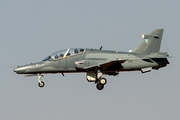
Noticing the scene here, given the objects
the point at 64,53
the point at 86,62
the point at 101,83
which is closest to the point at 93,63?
the point at 86,62

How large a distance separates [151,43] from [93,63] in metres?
6.05

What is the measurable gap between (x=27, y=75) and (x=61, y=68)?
3.20m

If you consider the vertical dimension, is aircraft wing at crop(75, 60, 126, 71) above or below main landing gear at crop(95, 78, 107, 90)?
above

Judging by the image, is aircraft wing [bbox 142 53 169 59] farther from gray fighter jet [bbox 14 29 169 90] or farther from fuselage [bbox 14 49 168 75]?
fuselage [bbox 14 49 168 75]

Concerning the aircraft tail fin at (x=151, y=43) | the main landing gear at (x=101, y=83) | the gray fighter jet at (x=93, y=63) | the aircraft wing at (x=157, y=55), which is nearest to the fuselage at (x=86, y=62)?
the gray fighter jet at (x=93, y=63)

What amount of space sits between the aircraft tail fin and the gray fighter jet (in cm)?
73

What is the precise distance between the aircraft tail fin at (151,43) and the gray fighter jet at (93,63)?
28.6 inches

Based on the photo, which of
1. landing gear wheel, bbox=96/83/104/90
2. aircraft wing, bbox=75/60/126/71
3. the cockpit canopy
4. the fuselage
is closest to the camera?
aircraft wing, bbox=75/60/126/71

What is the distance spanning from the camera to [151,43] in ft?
110

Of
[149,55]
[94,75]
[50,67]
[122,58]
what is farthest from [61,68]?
[149,55]

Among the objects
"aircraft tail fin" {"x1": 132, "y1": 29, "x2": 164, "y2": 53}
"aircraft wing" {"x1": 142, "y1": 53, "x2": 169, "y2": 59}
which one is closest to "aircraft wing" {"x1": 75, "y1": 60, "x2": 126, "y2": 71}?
"aircraft wing" {"x1": 142, "y1": 53, "x2": 169, "y2": 59}

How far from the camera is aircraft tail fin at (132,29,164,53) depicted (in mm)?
33438

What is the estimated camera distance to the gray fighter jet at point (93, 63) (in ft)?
103

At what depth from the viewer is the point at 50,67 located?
105ft
